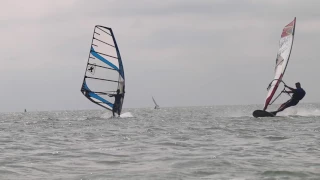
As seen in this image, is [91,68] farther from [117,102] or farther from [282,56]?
[282,56]

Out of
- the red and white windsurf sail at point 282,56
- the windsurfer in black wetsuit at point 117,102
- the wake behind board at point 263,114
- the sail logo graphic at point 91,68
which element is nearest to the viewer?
the red and white windsurf sail at point 282,56

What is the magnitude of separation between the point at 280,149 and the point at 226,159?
6.11 ft

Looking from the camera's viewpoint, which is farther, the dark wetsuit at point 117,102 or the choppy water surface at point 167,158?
the dark wetsuit at point 117,102

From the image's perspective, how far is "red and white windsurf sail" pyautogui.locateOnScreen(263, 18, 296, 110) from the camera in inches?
937

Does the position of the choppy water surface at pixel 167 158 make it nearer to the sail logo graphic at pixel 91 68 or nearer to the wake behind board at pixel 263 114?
the wake behind board at pixel 263 114

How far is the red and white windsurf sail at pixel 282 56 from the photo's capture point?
937 inches

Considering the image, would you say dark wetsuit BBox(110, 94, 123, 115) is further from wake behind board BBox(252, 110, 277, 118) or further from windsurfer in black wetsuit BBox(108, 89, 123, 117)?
wake behind board BBox(252, 110, 277, 118)

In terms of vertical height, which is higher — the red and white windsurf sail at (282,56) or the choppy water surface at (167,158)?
the red and white windsurf sail at (282,56)

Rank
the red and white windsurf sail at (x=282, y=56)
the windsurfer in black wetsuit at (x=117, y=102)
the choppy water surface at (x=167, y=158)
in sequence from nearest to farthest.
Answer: the choppy water surface at (x=167, y=158) → the red and white windsurf sail at (x=282, y=56) → the windsurfer in black wetsuit at (x=117, y=102)

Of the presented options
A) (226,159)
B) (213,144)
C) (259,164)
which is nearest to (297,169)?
(259,164)

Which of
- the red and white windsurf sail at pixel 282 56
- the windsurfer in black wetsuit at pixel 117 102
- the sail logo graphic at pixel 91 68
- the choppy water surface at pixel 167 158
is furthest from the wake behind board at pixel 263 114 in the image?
the choppy water surface at pixel 167 158

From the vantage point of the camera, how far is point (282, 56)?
957 inches

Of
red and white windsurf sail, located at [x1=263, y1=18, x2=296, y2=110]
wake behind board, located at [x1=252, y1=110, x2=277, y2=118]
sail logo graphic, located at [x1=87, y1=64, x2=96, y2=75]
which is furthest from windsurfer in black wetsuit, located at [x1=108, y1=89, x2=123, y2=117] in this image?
red and white windsurf sail, located at [x1=263, y1=18, x2=296, y2=110]

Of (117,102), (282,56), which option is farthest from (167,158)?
(117,102)
